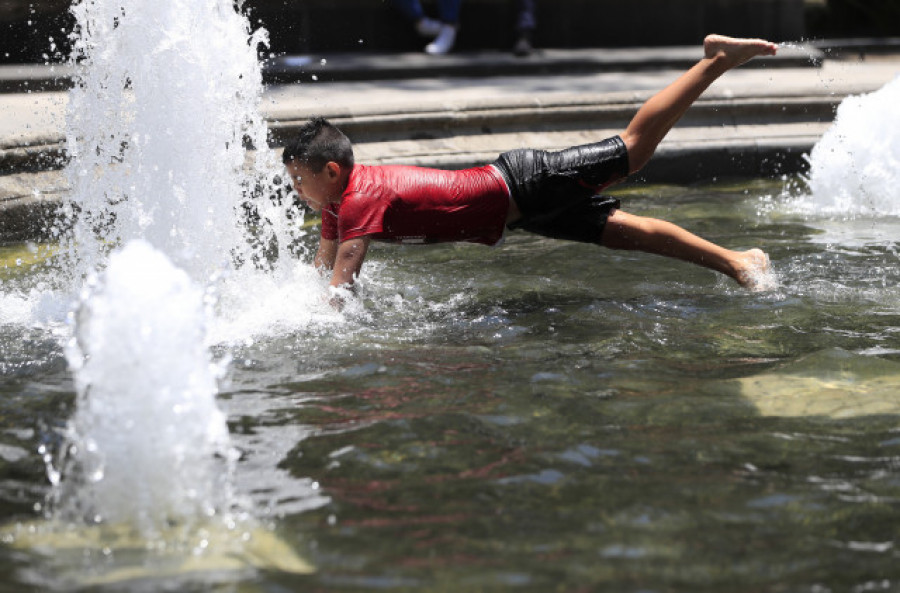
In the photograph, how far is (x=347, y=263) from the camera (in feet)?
15.8

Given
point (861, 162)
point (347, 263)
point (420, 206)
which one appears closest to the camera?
point (347, 263)

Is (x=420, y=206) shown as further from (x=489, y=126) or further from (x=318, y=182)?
(x=489, y=126)

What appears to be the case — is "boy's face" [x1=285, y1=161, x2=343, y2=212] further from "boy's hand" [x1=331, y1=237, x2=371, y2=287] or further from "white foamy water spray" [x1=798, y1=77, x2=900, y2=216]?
"white foamy water spray" [x1=798, y1=77, x2=900, y2=216]

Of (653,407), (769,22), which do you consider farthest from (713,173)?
(769,22)

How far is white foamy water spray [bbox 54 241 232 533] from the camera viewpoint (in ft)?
9.64

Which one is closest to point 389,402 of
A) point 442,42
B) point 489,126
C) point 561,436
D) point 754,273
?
point 561,436

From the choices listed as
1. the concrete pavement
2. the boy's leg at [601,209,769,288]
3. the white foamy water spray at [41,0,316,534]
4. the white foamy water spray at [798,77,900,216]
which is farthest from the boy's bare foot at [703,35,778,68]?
the concrete pavement

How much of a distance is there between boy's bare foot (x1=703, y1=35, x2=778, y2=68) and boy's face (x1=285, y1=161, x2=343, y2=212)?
1.69m

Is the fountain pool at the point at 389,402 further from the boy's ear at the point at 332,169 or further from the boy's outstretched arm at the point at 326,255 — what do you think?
the boy's ear at the point at 332,169

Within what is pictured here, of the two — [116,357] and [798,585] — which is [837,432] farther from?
[116,357]

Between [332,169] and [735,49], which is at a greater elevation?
[735,49]

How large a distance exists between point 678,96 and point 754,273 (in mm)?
831

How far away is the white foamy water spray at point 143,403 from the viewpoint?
2.94m

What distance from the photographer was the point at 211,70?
5.32 meters
